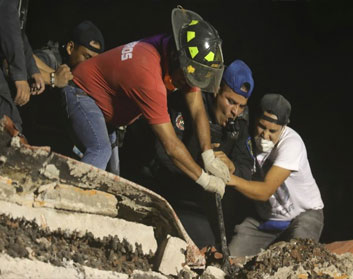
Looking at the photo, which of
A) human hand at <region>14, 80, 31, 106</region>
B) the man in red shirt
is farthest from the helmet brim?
human hand at <region>14, 80, 31, 106</region>

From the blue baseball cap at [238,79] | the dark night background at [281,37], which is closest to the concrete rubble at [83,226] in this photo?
the blue baseball cap at [238,79]

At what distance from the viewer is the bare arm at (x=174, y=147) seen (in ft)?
10.3

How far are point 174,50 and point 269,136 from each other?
125 cm

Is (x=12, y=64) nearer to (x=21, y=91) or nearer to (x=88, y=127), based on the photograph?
(x=21, y=91)

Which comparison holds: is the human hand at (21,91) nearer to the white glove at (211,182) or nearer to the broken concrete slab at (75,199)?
the broken concrete slab at (75,199)

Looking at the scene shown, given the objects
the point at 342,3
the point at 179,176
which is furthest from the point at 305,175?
the point at 342,3

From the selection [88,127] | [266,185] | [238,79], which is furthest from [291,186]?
[88,127]

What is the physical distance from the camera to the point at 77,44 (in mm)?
3805

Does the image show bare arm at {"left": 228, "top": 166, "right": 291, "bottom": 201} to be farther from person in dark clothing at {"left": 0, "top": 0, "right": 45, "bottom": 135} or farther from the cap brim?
person in dark clothing at {"left": 0, "top": 0, "right": 45, "bottom": 135}

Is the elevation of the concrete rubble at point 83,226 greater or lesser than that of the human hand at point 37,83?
lesser

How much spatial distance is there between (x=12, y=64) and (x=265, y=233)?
252 cm

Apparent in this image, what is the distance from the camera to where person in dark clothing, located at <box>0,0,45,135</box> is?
2826mm

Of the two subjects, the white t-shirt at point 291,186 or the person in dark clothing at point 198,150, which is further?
the white t-shirt at point 291,186

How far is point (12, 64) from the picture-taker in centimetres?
291
